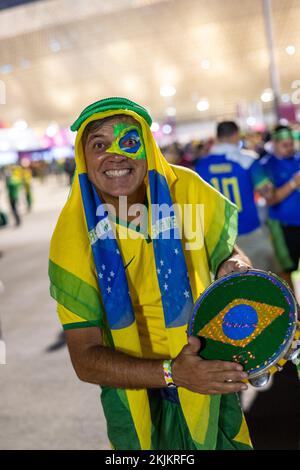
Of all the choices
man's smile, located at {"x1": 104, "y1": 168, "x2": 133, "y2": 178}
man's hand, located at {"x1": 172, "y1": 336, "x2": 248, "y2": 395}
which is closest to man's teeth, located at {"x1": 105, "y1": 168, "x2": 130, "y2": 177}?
man's smile, located at {"x1": 104, "y1": 168, "x2": 133, "y2": 178}

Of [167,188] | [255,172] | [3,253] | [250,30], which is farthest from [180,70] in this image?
[167,188]

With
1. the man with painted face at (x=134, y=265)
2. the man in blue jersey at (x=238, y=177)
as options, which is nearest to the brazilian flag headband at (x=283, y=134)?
the man in blue jersey at (x=238, y=177)

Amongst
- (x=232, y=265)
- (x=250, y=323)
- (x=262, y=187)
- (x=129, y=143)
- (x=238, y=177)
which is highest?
(x=129, y=143)

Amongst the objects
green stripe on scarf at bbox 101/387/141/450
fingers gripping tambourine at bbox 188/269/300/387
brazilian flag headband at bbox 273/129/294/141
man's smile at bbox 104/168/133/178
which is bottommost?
green stripe on scarf at bbox 101/387/141/450

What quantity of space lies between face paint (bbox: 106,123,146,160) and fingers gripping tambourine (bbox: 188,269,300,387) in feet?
1.58

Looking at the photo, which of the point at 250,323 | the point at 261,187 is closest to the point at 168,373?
the point at 250,323

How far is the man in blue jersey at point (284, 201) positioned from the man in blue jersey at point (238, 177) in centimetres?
49

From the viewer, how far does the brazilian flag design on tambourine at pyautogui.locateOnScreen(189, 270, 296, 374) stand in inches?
53.7

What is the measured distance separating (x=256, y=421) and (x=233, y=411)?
66.0 inches

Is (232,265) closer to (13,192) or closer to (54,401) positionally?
(54,401)

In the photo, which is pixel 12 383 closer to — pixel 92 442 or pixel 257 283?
pixel 92 442

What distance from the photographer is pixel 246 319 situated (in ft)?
4.65

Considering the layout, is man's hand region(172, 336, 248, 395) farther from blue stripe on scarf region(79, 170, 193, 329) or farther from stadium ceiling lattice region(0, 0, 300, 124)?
stadium ceiling lattice region(0, 0, 300, 124)

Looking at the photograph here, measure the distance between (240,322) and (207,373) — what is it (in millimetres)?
178
